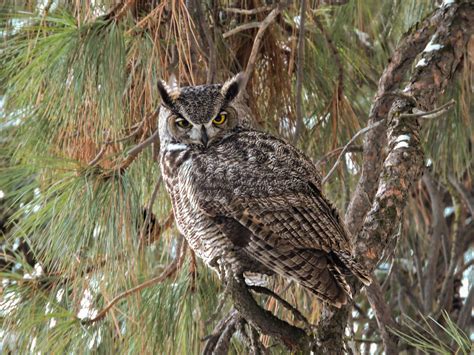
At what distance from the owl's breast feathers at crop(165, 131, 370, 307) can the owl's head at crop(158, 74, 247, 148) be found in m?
0.07

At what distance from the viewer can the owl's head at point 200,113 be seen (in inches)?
79.7

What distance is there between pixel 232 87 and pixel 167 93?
16 centimetres

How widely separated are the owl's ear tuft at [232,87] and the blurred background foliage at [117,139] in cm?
9

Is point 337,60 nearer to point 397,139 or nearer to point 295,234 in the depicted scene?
point 397,139

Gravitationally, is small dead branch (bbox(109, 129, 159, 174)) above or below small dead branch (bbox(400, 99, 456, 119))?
below

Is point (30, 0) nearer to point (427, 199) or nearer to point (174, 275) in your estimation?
point (174, 275)

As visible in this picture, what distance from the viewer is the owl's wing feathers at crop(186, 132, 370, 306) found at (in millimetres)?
1740

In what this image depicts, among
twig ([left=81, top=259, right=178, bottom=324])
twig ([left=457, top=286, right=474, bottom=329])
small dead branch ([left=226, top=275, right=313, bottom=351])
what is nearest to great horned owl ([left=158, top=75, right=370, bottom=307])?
small dead branch ([left=226, top=275, right=313, bottom=351])

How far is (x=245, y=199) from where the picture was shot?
1848 millimetres

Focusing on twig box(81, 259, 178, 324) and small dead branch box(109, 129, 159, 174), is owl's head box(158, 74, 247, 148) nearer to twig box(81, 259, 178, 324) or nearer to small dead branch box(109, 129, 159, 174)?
small dead branch box(109, 129, 159, 174)

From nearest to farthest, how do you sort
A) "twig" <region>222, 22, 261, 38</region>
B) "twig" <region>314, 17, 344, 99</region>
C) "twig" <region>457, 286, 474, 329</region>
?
"twig" <region>222, 22, 261, 38</region>, "twig" <region>314, 17, 344, 99</region>, "twig" <region>457, 286, 474, 329</region>

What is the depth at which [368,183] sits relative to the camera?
6.64ft

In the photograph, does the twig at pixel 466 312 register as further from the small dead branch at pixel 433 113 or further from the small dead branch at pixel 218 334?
the small dead branch at pixel 218 334

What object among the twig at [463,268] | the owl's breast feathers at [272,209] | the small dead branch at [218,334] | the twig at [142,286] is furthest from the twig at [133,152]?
the twig at [463,268]
